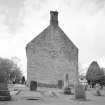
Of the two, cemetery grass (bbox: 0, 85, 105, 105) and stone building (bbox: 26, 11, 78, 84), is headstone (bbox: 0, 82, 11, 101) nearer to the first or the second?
cemetery grass (bbox: 0, 85, 105, 105)

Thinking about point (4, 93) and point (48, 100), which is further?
point (48, 100)

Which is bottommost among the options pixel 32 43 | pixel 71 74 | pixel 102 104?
pixel 102 104

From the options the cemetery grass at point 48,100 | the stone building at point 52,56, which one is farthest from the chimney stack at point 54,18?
the cemetery grass at point 48,100

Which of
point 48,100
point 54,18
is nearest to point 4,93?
point 48,100

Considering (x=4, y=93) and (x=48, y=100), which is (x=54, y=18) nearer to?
(x=48, y=100)

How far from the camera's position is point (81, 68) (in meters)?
100

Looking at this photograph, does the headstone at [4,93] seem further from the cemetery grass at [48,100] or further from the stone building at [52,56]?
the stone building at [52,56]

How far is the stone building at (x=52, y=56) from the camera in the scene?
4672cm

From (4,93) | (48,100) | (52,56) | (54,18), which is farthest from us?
(54,18)

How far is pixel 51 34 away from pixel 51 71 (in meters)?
7.84

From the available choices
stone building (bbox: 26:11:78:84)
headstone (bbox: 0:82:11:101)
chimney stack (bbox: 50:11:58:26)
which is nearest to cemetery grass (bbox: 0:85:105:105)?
headstone (bbox: 0:82:11:101)

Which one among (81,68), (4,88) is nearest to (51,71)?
(4,88)

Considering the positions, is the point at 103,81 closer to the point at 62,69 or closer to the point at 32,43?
the point at 62,69

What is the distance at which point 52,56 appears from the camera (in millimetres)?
48312
